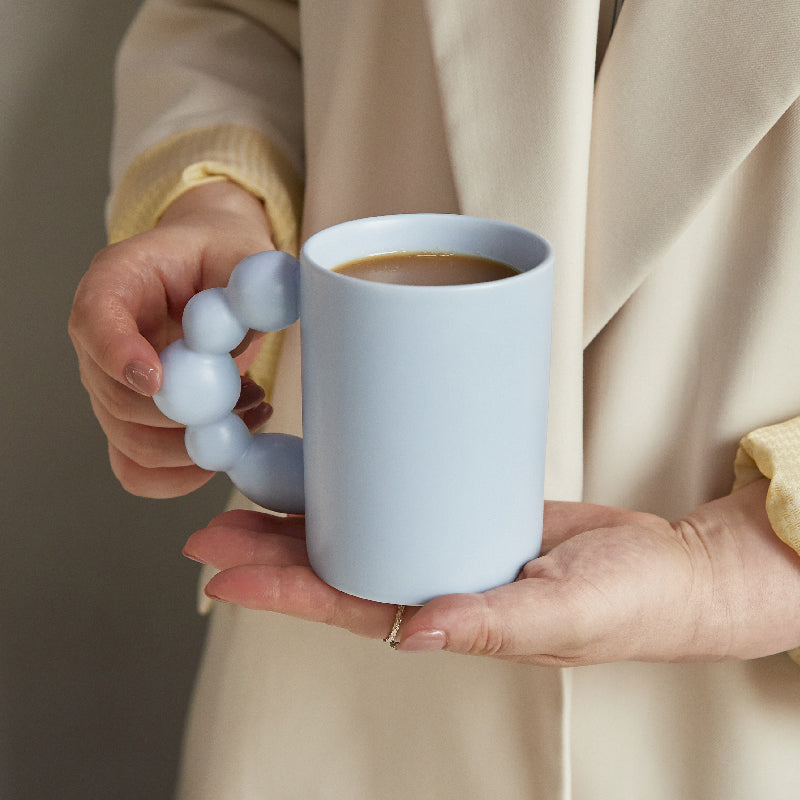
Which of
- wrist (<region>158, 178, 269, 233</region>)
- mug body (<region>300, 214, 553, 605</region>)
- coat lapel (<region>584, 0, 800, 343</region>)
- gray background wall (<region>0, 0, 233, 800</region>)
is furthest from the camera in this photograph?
gray background wall (<region>0, 0, 233, 800</region>)

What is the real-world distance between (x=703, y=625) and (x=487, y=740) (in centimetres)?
24

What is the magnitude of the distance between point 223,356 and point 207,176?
318 millimetres

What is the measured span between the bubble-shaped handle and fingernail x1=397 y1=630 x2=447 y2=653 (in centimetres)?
16

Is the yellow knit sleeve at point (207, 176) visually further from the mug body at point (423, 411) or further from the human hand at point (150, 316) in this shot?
the mug body at point (423, 411)

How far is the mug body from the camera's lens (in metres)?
0.45

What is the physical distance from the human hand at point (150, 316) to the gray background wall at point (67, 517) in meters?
0.53

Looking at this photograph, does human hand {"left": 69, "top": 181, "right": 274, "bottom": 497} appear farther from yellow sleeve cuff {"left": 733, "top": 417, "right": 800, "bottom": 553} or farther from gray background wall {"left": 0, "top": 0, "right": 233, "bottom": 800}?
gray background wall {"left": 0, "top": 0, "right": 233, "bottom": 800}

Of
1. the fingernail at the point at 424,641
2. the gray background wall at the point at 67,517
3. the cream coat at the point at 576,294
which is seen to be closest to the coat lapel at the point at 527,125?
the cream coat at the point at 576,294

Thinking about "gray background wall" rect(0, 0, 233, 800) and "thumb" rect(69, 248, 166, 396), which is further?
"gray background wall" rect(0, 0, 233, 800)

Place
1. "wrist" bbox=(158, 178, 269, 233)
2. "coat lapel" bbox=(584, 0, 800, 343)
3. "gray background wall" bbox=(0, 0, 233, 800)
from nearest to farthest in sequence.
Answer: "coat lapel" bbox=(584, 0, 800, 343)
"wrist" bbox=(158, 178, 269, 233)
"gray background wall" bbox=(0, 0, 233, 800)

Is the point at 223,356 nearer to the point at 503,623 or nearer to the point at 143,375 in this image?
the point at 143,375

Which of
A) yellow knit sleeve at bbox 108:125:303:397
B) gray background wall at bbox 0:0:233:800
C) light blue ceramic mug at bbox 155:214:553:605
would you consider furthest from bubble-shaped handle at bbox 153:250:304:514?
gray background wall at bbox 0:0:233:800

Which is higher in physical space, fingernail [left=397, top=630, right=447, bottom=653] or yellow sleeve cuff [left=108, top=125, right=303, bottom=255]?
yellow sleeve cuff [left=108, top=125, right=303, bottom=255]

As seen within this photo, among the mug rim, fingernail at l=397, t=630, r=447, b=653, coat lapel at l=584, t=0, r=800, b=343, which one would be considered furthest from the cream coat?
fingernail at l=397, t=630, r=447, b=653
